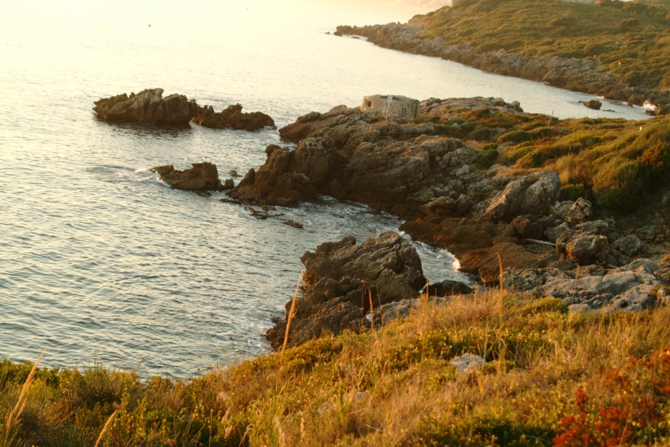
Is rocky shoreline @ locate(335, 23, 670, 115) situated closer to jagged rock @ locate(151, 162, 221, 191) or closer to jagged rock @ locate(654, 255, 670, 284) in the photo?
jagged rock @ locate(151, 162, 221, 191)

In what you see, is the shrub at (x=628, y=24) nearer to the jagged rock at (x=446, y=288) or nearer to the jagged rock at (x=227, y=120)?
the jagged rock at (x=227, y=120)

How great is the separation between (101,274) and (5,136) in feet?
81.3

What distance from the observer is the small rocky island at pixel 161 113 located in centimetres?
5594

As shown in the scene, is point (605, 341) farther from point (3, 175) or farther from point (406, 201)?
point (3, 175)

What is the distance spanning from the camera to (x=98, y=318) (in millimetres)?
22656

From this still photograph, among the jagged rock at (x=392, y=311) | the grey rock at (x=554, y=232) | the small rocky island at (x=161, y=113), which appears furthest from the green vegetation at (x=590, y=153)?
the jagged rock at (x=392, y=311)

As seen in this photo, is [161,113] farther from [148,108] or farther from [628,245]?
[628,245]

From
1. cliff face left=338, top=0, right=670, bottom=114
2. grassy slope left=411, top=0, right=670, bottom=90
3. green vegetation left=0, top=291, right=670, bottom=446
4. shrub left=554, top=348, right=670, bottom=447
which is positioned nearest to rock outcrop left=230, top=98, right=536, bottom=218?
green vegetation left=0, top=291, right=670, bottom=446

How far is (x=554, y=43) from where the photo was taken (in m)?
138

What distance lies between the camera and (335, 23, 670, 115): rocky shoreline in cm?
10469

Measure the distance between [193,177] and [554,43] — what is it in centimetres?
12117

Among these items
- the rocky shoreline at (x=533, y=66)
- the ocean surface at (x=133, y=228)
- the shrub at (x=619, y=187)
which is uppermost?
the rocky shoreline at (x=533, y=66)

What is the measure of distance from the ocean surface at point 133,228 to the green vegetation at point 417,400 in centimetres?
353

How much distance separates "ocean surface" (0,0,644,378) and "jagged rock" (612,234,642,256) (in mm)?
9166
